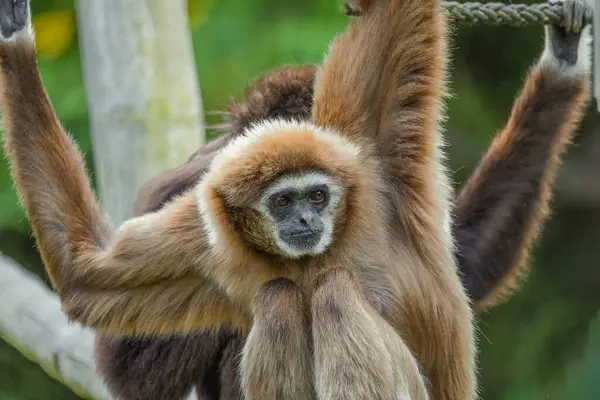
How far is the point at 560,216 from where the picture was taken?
11.0 meters

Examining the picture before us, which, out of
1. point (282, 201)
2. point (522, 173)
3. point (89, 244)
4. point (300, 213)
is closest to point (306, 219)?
point (300, 213)

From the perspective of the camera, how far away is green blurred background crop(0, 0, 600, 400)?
8516 mm

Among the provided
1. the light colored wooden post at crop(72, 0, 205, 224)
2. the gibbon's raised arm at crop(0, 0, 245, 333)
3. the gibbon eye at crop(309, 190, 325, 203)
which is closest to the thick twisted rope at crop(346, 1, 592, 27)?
the gibbon eye at crop(309, 190, 325, 203)

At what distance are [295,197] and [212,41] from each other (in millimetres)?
4004

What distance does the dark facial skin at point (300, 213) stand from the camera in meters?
4.82

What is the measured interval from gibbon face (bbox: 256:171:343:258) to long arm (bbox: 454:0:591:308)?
2072 mm

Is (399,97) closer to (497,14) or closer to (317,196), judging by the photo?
(317,196)

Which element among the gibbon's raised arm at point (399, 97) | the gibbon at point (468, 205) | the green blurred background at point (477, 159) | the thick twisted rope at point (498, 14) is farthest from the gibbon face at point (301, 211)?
the green blurred background at point (477, 159)

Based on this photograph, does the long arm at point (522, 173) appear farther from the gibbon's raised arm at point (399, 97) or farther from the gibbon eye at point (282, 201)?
the gibbon eye at point (282, 201)

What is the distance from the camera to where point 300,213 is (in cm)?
491

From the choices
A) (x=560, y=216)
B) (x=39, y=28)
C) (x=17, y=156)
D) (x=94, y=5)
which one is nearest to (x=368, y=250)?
(x=17, y=156)

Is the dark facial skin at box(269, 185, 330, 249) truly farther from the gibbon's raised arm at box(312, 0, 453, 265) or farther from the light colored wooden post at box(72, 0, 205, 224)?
the light colored wooden post at box(72, 0, 205, 224)

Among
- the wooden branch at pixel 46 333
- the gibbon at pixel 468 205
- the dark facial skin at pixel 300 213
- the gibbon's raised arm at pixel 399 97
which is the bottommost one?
the wooden branch at pixel 46 333

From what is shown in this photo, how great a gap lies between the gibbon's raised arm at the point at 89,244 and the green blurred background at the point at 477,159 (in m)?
3.38
